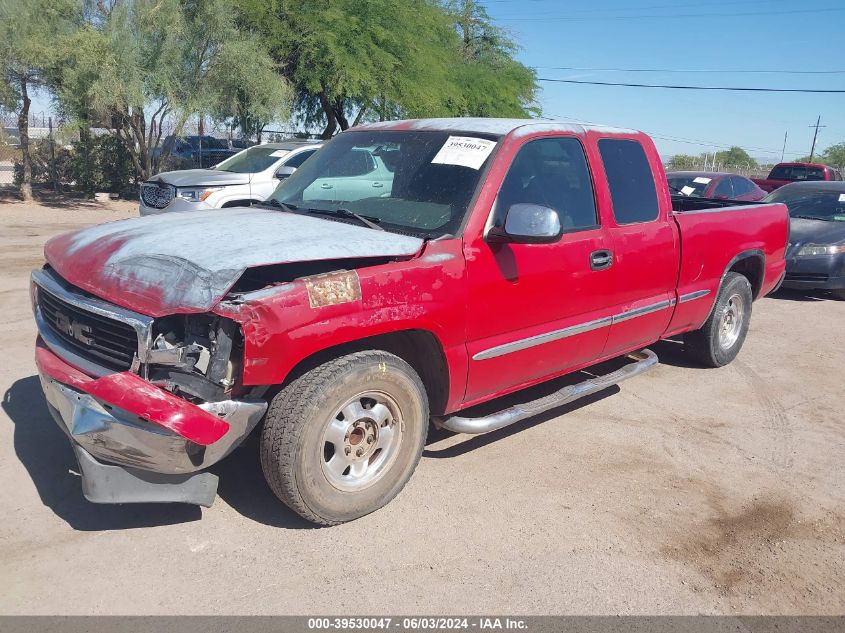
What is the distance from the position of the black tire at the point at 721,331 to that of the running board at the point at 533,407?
1.04 meters

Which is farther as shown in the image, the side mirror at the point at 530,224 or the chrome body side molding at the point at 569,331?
the chrome body side molding at the point at 569,331

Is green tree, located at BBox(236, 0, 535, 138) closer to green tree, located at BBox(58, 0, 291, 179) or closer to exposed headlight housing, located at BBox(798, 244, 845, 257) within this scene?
green tree, located at BBox(58, 0, 291, 179)

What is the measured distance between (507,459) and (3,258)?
9057 mm

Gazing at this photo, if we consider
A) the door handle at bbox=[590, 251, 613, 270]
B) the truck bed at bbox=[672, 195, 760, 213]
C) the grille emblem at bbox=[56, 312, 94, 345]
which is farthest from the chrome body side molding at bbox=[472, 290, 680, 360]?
the truck bed at bbox=[672, 195, 760, 213]

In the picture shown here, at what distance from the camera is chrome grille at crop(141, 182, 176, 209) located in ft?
35.0

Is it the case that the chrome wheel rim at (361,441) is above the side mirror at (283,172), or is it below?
below

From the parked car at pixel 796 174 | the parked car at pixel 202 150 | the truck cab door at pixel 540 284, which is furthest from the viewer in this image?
the parked car at pixel 202 150

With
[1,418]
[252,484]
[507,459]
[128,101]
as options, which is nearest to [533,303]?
[507,459]

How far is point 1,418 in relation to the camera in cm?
459

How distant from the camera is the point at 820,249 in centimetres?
969

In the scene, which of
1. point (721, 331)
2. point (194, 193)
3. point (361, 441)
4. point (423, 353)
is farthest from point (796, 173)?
point (361, 441)

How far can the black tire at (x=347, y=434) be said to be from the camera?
3.22 metres

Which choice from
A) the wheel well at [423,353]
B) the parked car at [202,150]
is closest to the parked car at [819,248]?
the wheel well at [423,353]

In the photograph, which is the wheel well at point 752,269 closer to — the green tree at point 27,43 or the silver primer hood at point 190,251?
the silver primer hood at point 190,251
